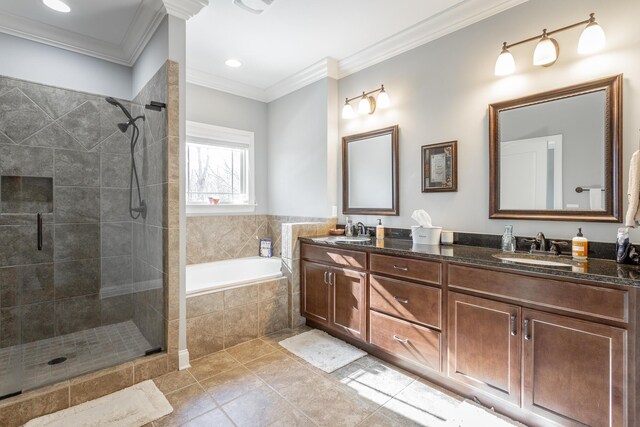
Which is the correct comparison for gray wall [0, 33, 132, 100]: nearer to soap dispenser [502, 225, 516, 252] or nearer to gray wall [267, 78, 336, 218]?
gray wall [267, 78, 336, 218]

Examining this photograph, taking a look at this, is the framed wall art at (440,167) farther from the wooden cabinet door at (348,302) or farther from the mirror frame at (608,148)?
the wooden cabinet door at (348,302)

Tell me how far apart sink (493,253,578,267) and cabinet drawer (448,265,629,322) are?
0.51ft

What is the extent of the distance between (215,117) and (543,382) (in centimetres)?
385

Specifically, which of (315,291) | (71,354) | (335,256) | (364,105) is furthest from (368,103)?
(71,354)

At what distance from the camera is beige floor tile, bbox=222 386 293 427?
5.82 feet

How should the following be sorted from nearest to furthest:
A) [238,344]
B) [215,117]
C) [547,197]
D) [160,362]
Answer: [547,197]
[160,362]
[238,344]
[215,117]

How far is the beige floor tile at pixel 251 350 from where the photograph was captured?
2.51 meters

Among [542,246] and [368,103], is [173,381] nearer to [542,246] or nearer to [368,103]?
[542,246]

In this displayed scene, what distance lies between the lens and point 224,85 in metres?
3.78

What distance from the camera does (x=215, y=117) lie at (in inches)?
148

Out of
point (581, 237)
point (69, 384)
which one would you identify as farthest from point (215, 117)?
point (581, 237)

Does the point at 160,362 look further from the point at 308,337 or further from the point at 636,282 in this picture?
the point at 636,282

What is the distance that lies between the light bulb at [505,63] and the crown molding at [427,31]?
0.34 meters

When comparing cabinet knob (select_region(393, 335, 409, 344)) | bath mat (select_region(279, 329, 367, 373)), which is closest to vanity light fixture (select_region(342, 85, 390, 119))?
cabinet knob (select_region(393, 335, 409, 344))
